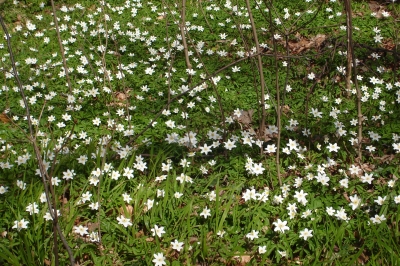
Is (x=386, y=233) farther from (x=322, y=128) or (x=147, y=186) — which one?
(x=147, y=186)

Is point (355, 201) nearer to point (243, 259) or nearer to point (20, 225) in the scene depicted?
point (243, 259)

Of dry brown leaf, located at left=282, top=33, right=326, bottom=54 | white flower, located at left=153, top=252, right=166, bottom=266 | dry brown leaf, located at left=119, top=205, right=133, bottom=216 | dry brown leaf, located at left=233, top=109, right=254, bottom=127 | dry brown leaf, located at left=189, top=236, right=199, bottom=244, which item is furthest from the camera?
dry brown leaf, located at left=282, top=33, right=326, bottom=54

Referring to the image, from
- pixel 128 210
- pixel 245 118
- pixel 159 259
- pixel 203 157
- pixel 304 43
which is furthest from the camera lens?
pixel 304 43

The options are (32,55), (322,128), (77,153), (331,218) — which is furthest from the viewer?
(32,55)

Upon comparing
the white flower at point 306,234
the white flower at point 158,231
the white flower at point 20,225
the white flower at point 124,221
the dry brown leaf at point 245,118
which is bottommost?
the white flower at point 306,234

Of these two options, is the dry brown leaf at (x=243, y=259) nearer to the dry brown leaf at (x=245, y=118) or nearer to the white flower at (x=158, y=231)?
the white flower at (x=158, y=231)

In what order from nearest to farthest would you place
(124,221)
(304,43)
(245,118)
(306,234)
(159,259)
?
(159,259) < (306,234) < (124,221) < (245,118) < (304,43)

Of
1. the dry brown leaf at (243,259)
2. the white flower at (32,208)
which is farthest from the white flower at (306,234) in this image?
the white flower at (32,208)

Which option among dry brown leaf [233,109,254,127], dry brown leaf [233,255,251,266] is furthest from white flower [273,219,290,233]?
dry brown leaf [233,109,254,127]

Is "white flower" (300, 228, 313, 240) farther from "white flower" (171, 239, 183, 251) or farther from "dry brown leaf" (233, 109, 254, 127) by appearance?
"dry brown leaf" (233, 109, 254, 127)

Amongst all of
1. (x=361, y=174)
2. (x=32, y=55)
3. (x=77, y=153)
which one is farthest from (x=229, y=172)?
(x=32, y=55)

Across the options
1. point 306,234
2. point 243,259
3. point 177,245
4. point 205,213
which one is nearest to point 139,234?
point 177,245
